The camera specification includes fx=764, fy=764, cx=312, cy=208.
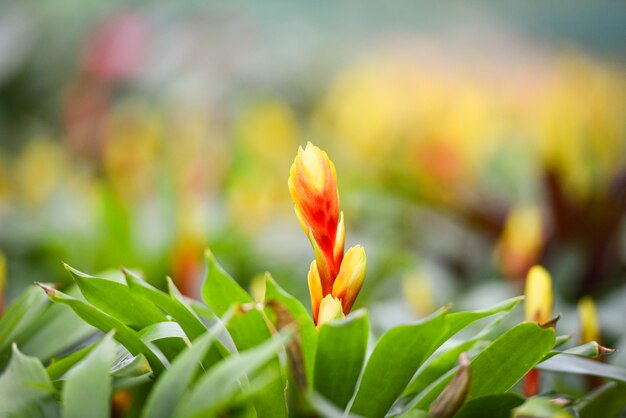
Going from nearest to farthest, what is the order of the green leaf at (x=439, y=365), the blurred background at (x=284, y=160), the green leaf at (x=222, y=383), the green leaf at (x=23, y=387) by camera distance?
the green leaf at (x=222, y=383) < the green leaf at (x=23, y=387) < the green leaf at (x=439, y=365) < the blurred background at (x=284, y=160)

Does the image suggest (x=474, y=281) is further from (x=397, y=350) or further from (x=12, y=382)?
(x=12, y=382)

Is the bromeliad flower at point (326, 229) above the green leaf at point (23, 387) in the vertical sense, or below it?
above

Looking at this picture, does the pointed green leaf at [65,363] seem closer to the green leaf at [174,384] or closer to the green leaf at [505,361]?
the green leaf at [174,384]

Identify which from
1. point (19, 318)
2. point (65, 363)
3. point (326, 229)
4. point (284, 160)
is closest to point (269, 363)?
point (326, 229)

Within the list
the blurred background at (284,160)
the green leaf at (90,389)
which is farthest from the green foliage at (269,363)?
the blurred background at (284,160)

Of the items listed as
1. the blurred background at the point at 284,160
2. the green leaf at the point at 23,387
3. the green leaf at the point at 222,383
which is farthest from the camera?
the blurred background at the point at 284,160

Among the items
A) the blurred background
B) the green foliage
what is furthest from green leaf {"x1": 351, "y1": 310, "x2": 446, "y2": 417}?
the blurred background
